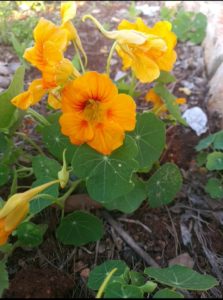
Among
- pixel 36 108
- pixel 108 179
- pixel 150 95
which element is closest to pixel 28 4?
pixel 36 108

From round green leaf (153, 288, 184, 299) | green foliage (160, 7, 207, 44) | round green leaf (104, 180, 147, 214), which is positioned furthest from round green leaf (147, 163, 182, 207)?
green foliage (160, 7, 207, 44)

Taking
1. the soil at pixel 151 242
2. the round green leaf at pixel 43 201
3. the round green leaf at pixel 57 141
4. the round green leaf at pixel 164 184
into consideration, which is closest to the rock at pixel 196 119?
the soil at pixel 151 242

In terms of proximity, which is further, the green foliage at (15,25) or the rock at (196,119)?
the green foliage at (15,25)

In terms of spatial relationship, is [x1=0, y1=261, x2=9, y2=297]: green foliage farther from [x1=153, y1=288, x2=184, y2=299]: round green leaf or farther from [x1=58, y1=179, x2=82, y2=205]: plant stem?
[x1=153, y1=288, x2=184, y2=299]: round green leaf

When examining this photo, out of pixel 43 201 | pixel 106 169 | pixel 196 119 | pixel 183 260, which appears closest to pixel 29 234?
pixel 43 201

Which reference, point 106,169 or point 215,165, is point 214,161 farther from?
point 106,169

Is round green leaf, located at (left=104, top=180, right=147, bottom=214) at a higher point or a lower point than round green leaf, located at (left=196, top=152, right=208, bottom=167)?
higher

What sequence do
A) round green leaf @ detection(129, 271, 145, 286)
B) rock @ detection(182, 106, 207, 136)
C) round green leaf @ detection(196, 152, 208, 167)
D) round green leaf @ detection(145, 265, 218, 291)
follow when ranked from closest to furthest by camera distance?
round green leaf @ detection(145, 265, 218, 291)
round green leaf @ detection(129, 271, 145, 286)
round green leaf @ detection(196, 152, 208, 167)
rock @ detection(182, 106, 207, 136)

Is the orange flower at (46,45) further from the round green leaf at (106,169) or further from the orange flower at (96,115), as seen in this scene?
the round green leaf at (106,169)
